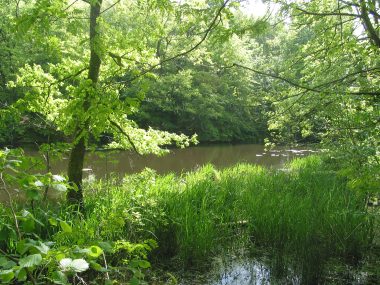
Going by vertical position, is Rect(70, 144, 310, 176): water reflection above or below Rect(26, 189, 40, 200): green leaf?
below

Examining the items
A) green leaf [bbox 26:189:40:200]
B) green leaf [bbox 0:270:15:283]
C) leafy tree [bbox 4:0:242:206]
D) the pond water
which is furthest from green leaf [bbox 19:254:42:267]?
the pond water

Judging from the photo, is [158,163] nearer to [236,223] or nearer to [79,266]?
[236,223]

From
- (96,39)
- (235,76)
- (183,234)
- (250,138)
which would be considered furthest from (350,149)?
(250,138)

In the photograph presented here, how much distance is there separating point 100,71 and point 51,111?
0.85 meters

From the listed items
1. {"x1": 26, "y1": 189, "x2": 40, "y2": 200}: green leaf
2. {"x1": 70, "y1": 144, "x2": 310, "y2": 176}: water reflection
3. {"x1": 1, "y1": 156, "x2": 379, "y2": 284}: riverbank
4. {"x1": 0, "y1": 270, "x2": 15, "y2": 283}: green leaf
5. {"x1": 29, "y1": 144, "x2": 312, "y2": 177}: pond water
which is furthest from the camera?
{"x1": 70, "y1": 144, "x2": 310, "y2": 176}: water reflection

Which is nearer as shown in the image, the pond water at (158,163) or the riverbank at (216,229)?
the riverbank at (216,229)

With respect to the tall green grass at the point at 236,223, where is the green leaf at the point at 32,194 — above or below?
above

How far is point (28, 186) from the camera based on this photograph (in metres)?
1.30

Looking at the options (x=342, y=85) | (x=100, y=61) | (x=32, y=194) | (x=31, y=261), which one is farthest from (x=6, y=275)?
(x=342, y=85)

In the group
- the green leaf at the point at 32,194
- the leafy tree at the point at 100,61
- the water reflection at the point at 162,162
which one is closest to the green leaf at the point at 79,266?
the green leaf at the point at 32,194

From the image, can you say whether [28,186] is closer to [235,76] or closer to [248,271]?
[248,271]

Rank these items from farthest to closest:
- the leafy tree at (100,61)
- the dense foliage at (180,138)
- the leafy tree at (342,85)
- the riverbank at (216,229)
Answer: the riverbank at (216,229) → the leafy tree at (342,85) → the dense foliage at (180,138) → the leafy tree at (100,61)

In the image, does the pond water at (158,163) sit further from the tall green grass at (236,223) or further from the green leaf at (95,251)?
the green leaf at (95,251)

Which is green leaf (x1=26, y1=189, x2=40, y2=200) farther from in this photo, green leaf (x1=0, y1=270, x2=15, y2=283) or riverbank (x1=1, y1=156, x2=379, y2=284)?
riverbank (x1=1, y1=156, x2=379, y2=284)
